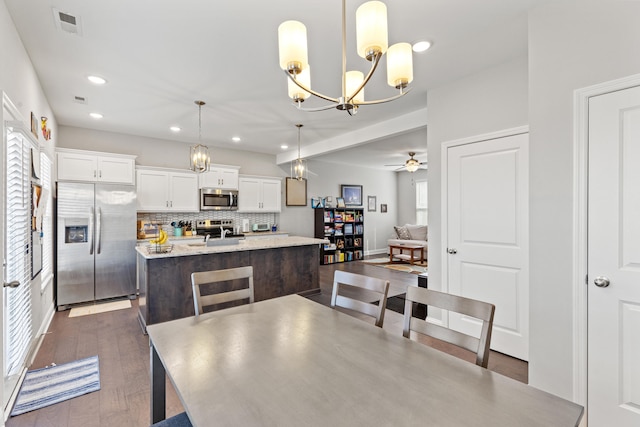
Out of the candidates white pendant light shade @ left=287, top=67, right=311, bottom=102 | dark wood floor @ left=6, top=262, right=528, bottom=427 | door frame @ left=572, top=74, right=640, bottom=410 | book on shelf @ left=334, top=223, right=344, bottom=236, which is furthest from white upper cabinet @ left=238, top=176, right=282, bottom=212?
door frame @ left=572, top=74, right=640, bottom=410

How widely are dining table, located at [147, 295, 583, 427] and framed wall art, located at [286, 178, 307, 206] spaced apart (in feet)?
19.4

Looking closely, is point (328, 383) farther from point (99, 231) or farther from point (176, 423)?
point (99, 231)

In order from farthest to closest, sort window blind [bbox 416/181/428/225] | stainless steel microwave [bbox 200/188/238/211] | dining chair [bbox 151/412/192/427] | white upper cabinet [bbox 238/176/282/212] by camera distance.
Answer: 1. window blind [bbox 416/181/428/225]
2. white upper cabinet [bbox 238/176/282/212]
3. stainless steel microwave [bbox 200/188/238/211]
4. dining chair [bbox 151/412/192/427]

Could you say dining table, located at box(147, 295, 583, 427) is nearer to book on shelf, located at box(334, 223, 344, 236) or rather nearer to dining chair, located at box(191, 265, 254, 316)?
dining chair, located at box(191, 265, 254, 316)

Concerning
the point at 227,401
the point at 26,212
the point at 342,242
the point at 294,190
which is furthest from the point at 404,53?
the point at 342,242

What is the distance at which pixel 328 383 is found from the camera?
108 centimetres

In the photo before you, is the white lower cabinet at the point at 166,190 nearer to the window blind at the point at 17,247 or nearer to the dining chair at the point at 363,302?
the window blind at the point at 17,247

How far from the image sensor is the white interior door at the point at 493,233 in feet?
9.09

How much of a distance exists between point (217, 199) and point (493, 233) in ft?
15.9

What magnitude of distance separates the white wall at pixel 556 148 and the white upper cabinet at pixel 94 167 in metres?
5.38

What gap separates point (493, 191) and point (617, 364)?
5.23ft

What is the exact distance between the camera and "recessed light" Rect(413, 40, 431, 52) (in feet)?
8.41

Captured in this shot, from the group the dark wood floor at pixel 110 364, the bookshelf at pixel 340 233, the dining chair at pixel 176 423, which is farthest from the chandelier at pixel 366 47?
the bookshelf at pixel 340 233

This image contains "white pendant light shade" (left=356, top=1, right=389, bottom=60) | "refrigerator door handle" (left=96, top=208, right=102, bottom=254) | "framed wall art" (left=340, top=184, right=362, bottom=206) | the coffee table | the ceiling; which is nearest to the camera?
"white pendant light shade" (left=356, top=1, right=389, bottom=60)
